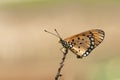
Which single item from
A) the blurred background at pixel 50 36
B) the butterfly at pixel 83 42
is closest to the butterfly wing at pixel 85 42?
the butterfly at pixel 83 42

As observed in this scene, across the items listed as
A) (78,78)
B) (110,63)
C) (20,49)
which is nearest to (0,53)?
(20,49)

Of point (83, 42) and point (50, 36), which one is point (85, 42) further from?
point (50, 36)

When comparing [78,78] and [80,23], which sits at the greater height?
[80,23]

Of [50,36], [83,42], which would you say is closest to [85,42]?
[83,42]

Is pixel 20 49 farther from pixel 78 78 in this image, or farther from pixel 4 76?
pixel 78 78

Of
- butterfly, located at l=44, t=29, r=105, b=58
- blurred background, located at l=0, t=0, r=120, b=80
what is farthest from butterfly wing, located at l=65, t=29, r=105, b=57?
blurred background, located at l=0, t=0, r=120, b=80

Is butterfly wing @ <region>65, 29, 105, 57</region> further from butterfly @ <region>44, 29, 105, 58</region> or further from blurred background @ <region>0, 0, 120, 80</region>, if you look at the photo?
blurred background @ <region>0, 0, 120, 80</region>

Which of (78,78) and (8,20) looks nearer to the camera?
(78,78)
